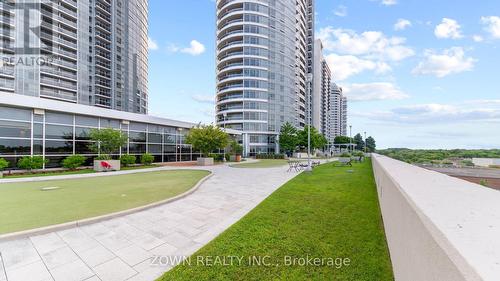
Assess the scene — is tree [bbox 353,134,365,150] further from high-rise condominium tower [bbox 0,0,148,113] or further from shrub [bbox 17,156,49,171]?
shrub [bbox 17,156,49,171]

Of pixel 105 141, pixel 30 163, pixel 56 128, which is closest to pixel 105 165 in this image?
pixel 105 141

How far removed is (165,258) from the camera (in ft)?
13.9

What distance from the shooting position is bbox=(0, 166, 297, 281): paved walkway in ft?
12.4

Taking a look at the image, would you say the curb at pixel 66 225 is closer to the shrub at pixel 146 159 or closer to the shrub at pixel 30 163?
the shrub at pixel 30 163

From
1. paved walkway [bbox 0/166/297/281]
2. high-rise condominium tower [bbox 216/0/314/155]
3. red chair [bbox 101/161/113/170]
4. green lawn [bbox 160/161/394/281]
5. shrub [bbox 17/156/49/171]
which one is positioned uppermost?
high-rise condominium tower [bbox 216/0/314/155]

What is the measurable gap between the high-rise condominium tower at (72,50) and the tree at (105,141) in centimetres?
3902

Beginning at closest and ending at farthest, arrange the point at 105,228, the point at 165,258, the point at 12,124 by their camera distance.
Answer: the point at 165,258
the point at 105,228
the point at 12,124

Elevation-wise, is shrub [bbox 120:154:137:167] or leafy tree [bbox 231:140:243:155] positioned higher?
leafy tree [bbox 231:140:243:155]

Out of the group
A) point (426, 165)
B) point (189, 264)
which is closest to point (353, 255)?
point (189, 264)

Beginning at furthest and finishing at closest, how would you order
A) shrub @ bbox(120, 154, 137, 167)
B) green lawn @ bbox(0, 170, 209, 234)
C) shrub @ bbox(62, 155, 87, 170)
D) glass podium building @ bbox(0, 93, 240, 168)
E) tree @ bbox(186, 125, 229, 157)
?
tree @ bbox(186, 125, 229, 157), shrub @ bbox(120, 154, 137, 167), shrub @ bbox(62, 155, 87, 170), glass podium building @ bbox(0, 93, 240, 168), green lawn @ bbox(0, 170, 209, 234)

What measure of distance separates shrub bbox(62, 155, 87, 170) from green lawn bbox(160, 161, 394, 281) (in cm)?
1943

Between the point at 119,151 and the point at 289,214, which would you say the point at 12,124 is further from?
the point at 289,214

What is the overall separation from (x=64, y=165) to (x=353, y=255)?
2320 centimetres

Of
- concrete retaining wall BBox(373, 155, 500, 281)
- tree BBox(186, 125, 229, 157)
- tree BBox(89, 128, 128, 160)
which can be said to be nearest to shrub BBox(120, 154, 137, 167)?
tree BBox(89, 128, 128, 160)
